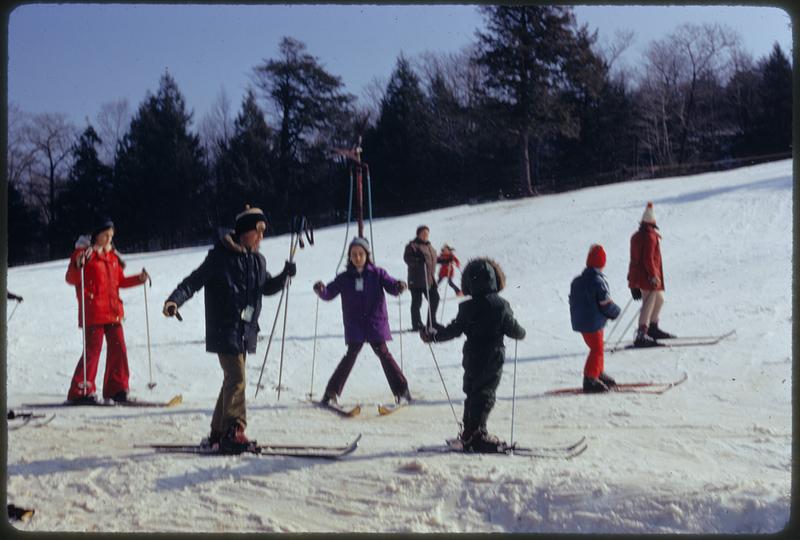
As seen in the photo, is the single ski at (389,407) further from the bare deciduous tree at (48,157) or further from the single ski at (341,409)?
the bare deciduous tree at (48,157)

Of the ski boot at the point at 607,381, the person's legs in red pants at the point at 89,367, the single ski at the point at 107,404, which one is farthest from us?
the ski boot at the point at 607,381

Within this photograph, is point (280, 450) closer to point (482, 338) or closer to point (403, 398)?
point (482, 338)

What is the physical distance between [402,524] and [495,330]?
1.64 meters

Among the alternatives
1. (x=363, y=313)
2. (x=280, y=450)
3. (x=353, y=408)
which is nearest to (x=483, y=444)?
(x=280, y=450)

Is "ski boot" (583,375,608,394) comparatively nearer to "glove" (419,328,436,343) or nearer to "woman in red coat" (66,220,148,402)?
"glove" (419,328,436,343)

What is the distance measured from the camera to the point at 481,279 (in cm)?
556

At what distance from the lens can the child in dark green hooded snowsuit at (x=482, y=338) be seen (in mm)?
5539

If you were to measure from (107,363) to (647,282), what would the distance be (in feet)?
20.3

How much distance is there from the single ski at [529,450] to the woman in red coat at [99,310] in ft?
11.2

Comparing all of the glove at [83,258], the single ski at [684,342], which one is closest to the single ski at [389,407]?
the glove at [83,258]

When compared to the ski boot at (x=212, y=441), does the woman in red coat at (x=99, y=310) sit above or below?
above

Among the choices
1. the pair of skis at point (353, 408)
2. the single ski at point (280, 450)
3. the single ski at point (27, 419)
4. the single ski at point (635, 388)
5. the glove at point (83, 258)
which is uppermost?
the glove at point (83, 258)

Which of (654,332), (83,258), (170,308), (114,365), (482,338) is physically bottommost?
(654,332)

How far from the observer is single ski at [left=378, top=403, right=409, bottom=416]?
23.0ft
